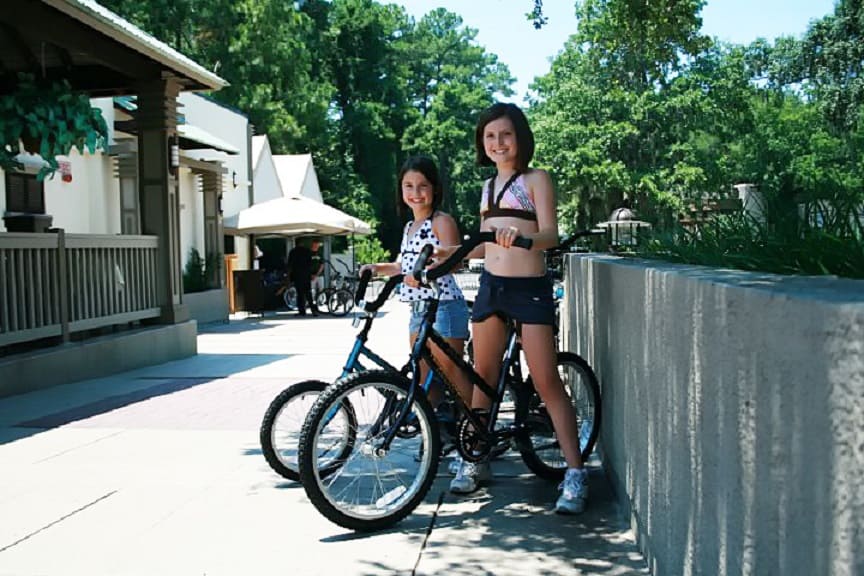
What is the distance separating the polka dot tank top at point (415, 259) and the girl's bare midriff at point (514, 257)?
470 millimetres

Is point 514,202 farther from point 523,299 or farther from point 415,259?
point 415,259

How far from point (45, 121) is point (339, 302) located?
13829 millimetres

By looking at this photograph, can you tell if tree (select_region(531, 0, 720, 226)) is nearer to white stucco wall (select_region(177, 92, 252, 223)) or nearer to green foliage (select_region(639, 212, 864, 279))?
white stucco wall (select_region(177, 92, 252, 223))

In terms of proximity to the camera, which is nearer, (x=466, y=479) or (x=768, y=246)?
(x=768, y=246)

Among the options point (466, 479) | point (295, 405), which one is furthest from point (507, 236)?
point (295, 405)

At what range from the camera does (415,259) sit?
5109 millimetres

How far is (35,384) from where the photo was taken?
870 cm

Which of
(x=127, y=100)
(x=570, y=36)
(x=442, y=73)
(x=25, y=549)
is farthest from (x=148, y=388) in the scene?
(x=442, y=73)

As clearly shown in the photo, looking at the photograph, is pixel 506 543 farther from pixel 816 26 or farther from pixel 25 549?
pixel 816 26

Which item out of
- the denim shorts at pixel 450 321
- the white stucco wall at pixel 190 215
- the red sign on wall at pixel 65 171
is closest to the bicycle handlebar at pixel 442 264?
the denim shorts at pixel 450 321

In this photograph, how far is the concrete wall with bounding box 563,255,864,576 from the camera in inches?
64.4

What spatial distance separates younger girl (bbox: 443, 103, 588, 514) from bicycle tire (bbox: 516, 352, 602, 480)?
30 centimetres

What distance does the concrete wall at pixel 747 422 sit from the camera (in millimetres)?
1637

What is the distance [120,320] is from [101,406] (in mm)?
2963
